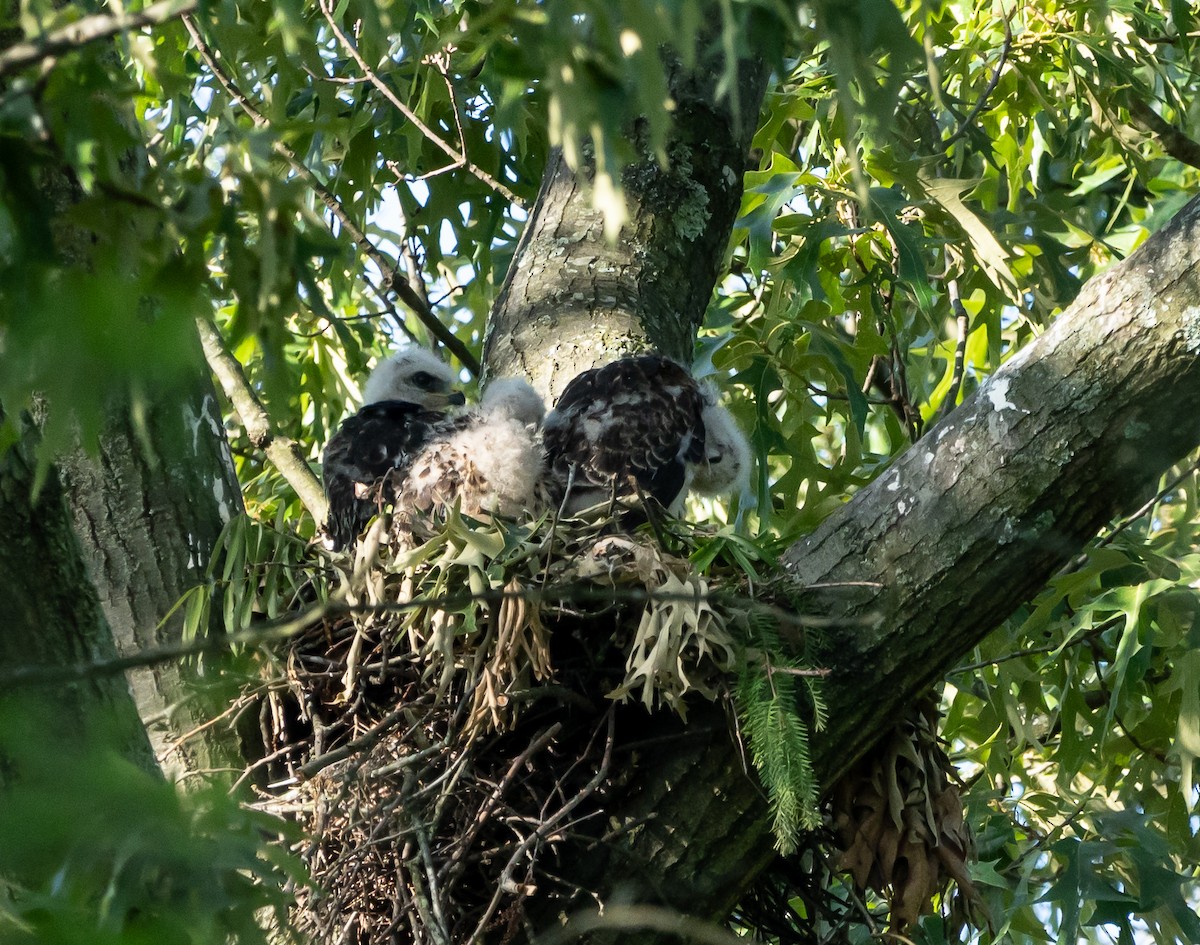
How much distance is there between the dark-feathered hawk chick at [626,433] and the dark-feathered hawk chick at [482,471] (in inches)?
5.4

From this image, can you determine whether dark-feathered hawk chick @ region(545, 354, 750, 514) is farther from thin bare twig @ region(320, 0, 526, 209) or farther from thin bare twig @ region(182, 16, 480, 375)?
thin bare twig @ region(320, 0, 526, 209)

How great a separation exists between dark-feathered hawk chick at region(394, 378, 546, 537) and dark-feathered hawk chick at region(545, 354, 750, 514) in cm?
14

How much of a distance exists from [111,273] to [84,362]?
22cm

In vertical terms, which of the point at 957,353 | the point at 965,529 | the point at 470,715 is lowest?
the point at 965,529

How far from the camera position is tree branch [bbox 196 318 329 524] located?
4.11m

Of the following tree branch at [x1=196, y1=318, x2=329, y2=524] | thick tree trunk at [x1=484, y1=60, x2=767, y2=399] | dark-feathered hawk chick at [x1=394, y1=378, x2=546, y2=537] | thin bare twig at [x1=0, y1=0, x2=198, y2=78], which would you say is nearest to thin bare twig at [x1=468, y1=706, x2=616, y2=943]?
dark-feathered hawk chick at [x1=394, y1=378, x2=546, y2=537]

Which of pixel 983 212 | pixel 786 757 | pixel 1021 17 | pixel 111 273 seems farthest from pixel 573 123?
pixel 1021 17

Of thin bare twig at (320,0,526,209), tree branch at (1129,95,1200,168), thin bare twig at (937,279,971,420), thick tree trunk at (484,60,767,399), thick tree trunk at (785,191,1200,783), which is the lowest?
thick tree trunk at (785,191,1200,783)

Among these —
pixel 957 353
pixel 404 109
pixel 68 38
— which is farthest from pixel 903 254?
pixel 68 38

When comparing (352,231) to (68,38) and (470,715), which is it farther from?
(68,38)

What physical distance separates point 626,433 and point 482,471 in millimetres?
492

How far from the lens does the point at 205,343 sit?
4188 millimetres

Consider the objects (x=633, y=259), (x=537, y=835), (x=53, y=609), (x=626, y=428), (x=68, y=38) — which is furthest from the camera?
(x=633, y=259)

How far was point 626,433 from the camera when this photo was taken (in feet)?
13.1
